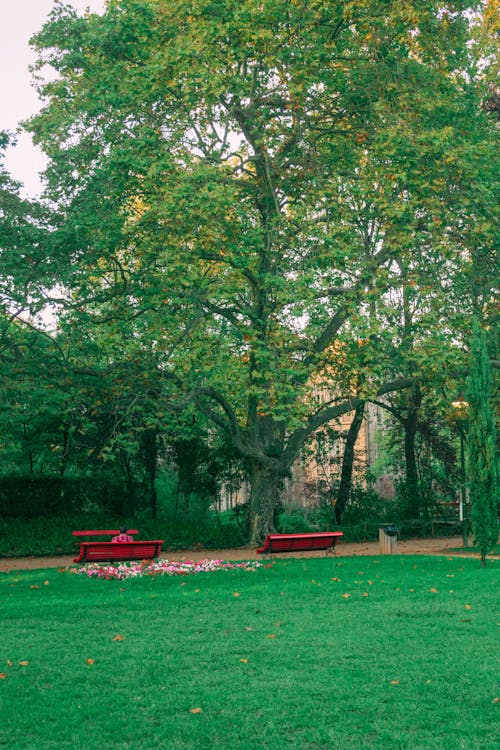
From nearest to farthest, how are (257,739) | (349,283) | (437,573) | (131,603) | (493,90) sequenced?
(257,739), (131,603), (437,573), (349,283), (493,90)

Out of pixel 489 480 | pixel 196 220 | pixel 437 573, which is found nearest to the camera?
pixel 437 573

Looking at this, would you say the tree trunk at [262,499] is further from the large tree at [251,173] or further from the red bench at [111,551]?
the red bench at [111,551]

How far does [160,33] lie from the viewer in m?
17.9

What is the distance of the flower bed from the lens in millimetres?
13352

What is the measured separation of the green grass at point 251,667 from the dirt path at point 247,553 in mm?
5785

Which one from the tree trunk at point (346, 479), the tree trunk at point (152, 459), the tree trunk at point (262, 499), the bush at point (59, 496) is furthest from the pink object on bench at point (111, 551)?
the tree trunk at point (346, 479)

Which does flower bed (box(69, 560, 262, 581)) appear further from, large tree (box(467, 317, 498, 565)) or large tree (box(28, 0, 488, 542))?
large tree (box(467, 317, 498, 565))

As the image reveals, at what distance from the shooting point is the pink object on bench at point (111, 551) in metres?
14.4

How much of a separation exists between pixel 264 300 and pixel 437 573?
7595 mm

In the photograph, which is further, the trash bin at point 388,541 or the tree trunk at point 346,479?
the tree trunk at point 346,479

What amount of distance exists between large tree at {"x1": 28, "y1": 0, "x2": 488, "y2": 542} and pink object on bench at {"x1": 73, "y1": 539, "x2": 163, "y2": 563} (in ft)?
12.9

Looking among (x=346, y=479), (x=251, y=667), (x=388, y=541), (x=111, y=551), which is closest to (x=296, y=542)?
(x=388, y=541)

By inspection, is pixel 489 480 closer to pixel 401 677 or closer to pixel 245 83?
pixel 401 677

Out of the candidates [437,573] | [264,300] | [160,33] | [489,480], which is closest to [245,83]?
[160,33]
